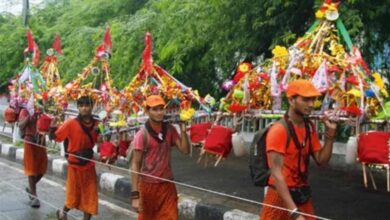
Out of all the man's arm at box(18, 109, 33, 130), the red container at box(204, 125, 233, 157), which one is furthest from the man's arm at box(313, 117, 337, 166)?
the man's arm at box(18, 109, 33, 130)

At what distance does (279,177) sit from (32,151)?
5.11m

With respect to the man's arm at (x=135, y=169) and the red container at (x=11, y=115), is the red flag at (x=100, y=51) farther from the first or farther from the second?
the man's arm at (x=135, y=169)

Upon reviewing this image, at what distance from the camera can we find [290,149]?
12.2 ft

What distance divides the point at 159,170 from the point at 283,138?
1.68m

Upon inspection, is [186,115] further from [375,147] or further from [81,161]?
[375,147]

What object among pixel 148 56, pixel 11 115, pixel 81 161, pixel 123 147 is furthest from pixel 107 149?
pixel 11 115

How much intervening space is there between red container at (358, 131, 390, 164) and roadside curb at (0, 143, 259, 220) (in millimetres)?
2202

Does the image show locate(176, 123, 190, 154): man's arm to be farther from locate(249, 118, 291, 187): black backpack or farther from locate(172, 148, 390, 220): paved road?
locate(172, 148, 390, 220): paved road

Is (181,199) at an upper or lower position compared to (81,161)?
lower

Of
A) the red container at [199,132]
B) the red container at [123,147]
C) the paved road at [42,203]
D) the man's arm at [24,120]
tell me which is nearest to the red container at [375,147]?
the red container at [199,132]

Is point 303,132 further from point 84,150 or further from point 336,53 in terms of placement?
point 84,150

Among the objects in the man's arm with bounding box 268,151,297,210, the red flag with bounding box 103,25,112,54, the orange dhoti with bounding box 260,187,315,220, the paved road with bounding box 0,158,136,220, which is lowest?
the paved road with bounding box 0,158,136,220

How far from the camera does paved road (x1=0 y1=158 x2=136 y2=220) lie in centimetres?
695

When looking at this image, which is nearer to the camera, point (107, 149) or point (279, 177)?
point (279, 177)
